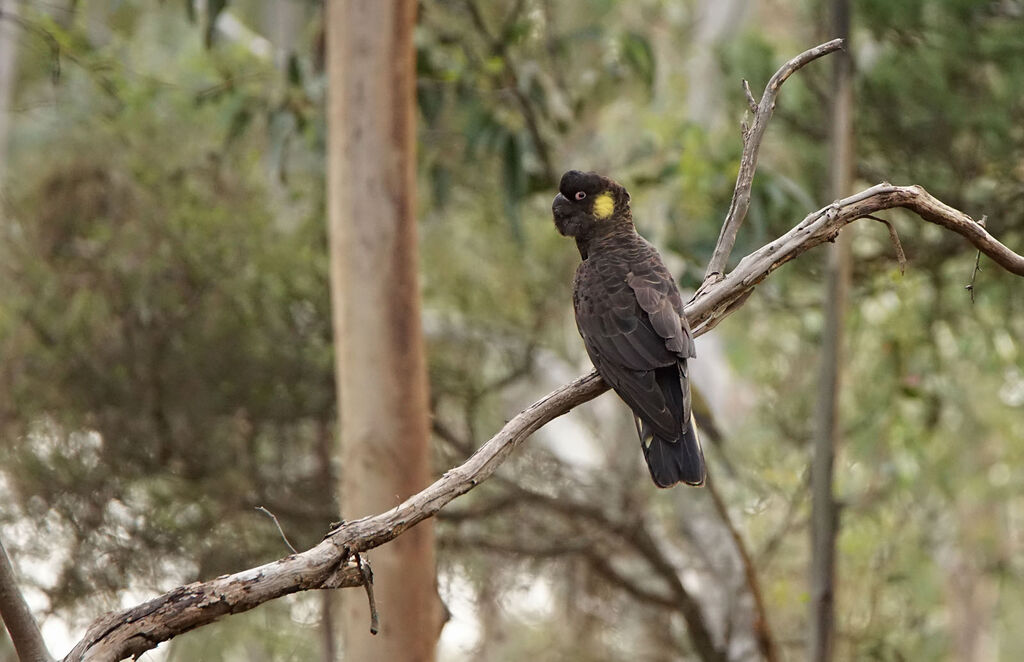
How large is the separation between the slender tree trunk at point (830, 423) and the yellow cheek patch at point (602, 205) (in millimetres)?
958

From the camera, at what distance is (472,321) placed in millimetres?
5355

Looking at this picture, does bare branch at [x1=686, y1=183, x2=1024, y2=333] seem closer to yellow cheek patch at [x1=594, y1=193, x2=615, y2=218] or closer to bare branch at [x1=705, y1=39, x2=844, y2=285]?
bare branch at [x1=705, y1=39, x2=844, y2=285]

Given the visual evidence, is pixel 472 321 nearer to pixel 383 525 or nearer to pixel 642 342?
pixel 642 342

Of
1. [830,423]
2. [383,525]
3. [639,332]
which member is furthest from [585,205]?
[383,525]

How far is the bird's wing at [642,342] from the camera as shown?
216 centimetres

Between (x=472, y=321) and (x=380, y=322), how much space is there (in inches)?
84.5

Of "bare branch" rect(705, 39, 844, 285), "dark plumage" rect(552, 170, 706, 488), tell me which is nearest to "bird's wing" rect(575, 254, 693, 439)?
"dark plumage" rect(552, 170, 706, 488)

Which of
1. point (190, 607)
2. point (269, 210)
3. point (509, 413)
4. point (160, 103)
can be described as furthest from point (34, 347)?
point (190, 607)

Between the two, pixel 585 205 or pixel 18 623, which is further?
pixel 585 205

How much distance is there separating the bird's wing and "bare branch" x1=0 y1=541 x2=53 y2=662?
1.11 metres

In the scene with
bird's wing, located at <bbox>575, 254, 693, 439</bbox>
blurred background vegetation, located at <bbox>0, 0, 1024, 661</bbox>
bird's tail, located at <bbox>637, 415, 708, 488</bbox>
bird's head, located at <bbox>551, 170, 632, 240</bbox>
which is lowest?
bird's tail, located at <bbox>637, 415, 708, 488</bbox>

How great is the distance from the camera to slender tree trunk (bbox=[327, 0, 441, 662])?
3.14 meters

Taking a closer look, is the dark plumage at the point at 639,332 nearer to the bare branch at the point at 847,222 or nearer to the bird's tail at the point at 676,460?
the bird's tail at the point at 676,460

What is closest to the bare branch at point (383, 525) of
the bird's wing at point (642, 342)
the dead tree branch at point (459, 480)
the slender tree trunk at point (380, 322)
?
the dead tree branch at point (459, 480)
